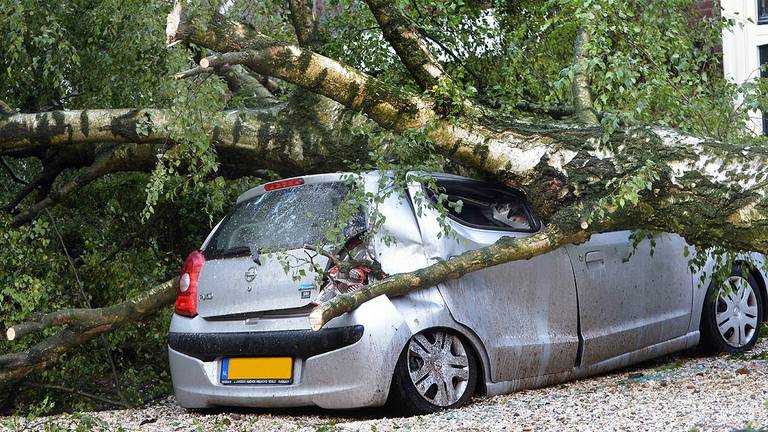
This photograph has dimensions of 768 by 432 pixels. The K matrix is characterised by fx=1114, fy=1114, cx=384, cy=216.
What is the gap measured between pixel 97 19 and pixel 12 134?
1.00m

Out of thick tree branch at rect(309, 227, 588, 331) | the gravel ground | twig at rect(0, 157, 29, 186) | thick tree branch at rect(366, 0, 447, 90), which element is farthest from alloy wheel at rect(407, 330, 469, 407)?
→ twig at rect(0, 157, 29, 186)

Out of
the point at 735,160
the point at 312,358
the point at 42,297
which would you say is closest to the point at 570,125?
the point at 735,160

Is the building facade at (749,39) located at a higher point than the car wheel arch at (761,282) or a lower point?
higher

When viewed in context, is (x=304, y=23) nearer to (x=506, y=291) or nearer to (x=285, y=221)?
(x=285, y=221)

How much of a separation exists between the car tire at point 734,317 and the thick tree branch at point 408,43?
2423mm

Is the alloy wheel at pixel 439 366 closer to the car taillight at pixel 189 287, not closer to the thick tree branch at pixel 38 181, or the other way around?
the car taillight at pixel 189 287

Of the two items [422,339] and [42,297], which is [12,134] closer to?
[42,297]

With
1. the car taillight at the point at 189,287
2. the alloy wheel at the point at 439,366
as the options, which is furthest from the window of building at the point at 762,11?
the car taillight at the point at 189,287

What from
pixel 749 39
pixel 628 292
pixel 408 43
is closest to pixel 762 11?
pixel 749 39

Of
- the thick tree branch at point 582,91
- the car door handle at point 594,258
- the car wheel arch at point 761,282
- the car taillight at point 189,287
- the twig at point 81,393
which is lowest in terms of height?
the twig at point 81,393

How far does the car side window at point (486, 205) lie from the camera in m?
6.39

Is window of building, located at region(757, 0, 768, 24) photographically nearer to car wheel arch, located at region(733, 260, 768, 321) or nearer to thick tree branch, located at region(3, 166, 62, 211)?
car wheel arch, located at region(733, 260, 768, 321)

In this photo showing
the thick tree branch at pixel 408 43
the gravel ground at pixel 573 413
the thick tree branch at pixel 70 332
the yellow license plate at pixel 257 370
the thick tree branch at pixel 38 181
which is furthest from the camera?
the thick tree branch at pixel 38 181

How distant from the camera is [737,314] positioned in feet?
25.4
